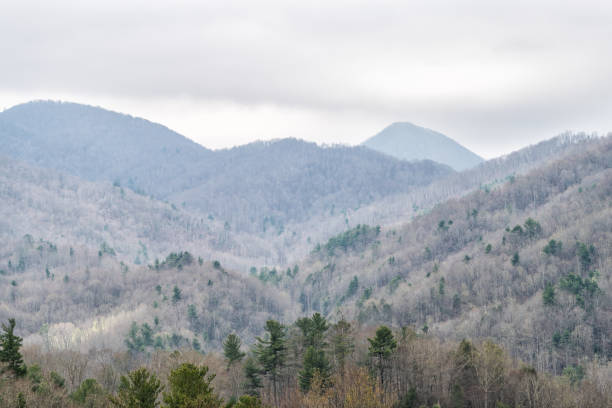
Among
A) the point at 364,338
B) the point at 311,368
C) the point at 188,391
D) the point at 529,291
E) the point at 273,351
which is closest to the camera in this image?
the point at 188,391

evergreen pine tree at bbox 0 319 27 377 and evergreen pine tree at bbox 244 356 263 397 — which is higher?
evergreen pine tree at bbox 0 319 27 377

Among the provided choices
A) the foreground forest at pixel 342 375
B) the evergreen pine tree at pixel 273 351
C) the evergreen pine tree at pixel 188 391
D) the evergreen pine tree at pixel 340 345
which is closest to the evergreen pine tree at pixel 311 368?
the foreground forest at pixel 342 375

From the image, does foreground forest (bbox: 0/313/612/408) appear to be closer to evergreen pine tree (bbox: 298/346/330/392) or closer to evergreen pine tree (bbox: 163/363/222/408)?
evergreen pine tree (bbox: 298/346/330/392)

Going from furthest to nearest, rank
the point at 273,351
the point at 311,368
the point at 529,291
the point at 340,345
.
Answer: the point at 529,291 → the point at 340,345 → the point at 273,351 → the point at 311,368

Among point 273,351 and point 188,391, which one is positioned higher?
point 188,391

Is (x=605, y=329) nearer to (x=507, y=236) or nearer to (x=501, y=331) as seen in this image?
(x=501, y=331)

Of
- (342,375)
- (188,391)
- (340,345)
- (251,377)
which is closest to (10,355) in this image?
(251,377)

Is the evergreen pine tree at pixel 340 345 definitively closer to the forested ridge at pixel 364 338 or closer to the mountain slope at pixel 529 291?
the forested ridge at pixel 364 338

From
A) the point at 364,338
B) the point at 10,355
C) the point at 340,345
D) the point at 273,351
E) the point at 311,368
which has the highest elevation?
the point at 10,355

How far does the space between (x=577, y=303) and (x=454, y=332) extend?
26383 mm

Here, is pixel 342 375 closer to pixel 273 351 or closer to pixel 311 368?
pixel 311 368

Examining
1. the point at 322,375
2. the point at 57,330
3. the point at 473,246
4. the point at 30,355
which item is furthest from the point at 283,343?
the point at 473,246

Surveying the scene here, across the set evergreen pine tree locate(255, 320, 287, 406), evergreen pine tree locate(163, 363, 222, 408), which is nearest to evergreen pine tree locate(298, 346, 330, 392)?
evergreen pine tree locate(255, 320, 287, 406)

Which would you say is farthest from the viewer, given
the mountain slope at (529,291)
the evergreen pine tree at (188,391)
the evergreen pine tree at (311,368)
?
the mountain slope at (529,291)
